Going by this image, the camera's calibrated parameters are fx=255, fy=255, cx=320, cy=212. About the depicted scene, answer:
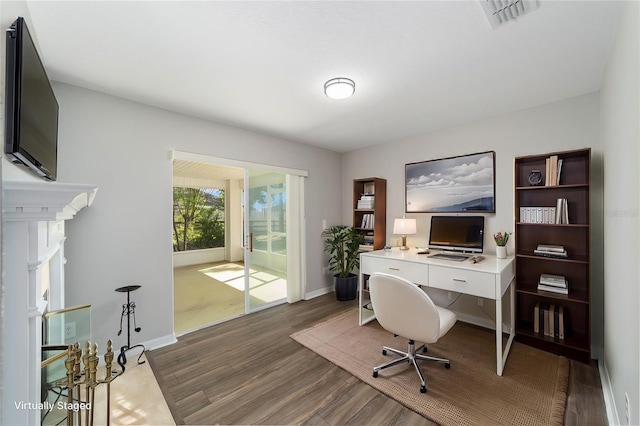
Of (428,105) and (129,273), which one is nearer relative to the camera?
(129,273)

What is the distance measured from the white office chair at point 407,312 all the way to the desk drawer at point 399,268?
489 millimetres

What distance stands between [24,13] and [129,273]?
1994 millimetres

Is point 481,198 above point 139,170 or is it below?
below

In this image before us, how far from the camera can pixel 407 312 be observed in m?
1.92

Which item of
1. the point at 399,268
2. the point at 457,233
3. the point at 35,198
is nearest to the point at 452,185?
the point at 457,233

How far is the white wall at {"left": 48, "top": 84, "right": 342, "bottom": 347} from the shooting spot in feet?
7.17

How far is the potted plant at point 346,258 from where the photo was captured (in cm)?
390

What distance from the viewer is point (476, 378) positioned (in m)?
2.03

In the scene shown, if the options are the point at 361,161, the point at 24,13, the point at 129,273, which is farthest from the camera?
the point at 361,161

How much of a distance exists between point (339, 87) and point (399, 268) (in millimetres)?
1891

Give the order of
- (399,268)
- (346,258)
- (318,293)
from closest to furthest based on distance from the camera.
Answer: (399,268) < (346,258) < (318,293)

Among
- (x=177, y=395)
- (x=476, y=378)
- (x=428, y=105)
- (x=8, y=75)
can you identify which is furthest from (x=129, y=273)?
(x=428, y=105)

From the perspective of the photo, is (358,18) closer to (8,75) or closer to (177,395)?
(8,75)

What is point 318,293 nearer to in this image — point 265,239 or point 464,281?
point 265,239
